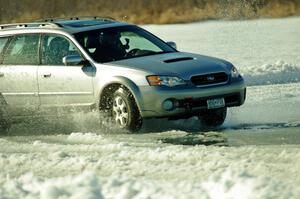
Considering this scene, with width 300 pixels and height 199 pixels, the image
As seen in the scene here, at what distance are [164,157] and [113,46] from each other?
3442 millimetres

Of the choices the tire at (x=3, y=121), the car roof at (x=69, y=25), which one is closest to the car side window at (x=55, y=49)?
the car roof at (x=69, y=25)

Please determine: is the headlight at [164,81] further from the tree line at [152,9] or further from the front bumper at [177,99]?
the tree line at [152,9]

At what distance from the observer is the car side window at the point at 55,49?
445 inches

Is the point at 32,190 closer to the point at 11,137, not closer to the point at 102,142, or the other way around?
the point at 102,142

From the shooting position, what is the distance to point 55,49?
11.5 metres

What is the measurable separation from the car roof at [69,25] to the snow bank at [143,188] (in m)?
4.83

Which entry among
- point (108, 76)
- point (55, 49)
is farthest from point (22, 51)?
point (108, 76)

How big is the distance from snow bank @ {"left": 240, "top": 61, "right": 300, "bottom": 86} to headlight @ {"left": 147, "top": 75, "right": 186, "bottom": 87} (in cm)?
665

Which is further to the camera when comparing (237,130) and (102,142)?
(237,130)

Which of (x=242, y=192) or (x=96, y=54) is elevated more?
(x=96, y=54)

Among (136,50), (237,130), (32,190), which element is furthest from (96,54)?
(32,190)

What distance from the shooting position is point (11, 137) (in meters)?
11.1

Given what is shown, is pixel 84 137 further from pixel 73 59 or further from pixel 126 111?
pixel 73 59

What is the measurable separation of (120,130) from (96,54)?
1.20 metres
